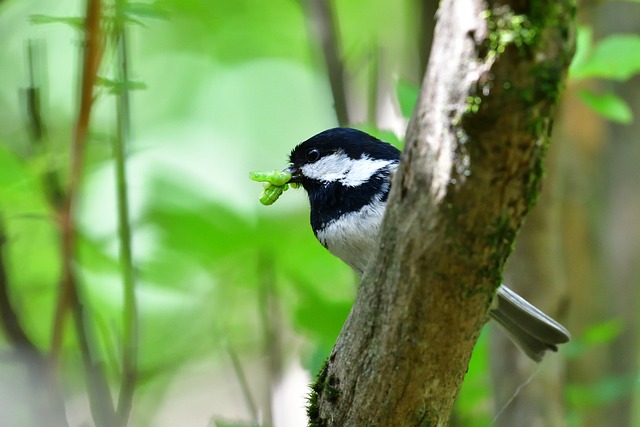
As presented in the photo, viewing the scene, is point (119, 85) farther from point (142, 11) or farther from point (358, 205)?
point (358, 205)

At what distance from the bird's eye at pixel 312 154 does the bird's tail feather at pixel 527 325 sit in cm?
76

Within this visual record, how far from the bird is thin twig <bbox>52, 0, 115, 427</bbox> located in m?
0.75

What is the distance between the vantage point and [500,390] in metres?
2.67

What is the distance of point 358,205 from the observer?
7.18 feet

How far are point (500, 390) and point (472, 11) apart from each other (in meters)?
2.01

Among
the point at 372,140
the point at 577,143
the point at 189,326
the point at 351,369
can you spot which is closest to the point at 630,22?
the point at 577,143

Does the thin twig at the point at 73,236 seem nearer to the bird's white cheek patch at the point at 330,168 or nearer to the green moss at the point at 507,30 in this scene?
the bird's white cheek patch at the point at 330,168

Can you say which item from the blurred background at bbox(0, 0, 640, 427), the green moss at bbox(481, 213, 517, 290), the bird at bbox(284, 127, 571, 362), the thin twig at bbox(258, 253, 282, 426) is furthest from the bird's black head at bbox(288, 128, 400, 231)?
the green moss at bbox(481, 213, 517, 290)

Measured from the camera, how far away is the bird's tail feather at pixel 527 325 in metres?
2.17

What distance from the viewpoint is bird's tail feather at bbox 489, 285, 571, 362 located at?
217 cm

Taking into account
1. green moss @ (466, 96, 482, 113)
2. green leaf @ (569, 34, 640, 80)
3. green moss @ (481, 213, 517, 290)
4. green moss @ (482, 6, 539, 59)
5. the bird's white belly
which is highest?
green moss @ (482, 6, 539, 59)

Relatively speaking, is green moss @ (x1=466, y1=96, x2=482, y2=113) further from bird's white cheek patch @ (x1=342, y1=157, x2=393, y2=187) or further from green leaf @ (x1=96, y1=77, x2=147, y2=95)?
bird's white cheek patch @ (x1=342, y1=157, x2=393, y2=187)

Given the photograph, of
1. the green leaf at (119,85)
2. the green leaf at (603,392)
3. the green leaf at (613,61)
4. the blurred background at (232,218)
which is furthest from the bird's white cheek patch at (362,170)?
the green leaf at (603,392)

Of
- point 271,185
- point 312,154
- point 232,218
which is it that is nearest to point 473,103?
point 271,185
